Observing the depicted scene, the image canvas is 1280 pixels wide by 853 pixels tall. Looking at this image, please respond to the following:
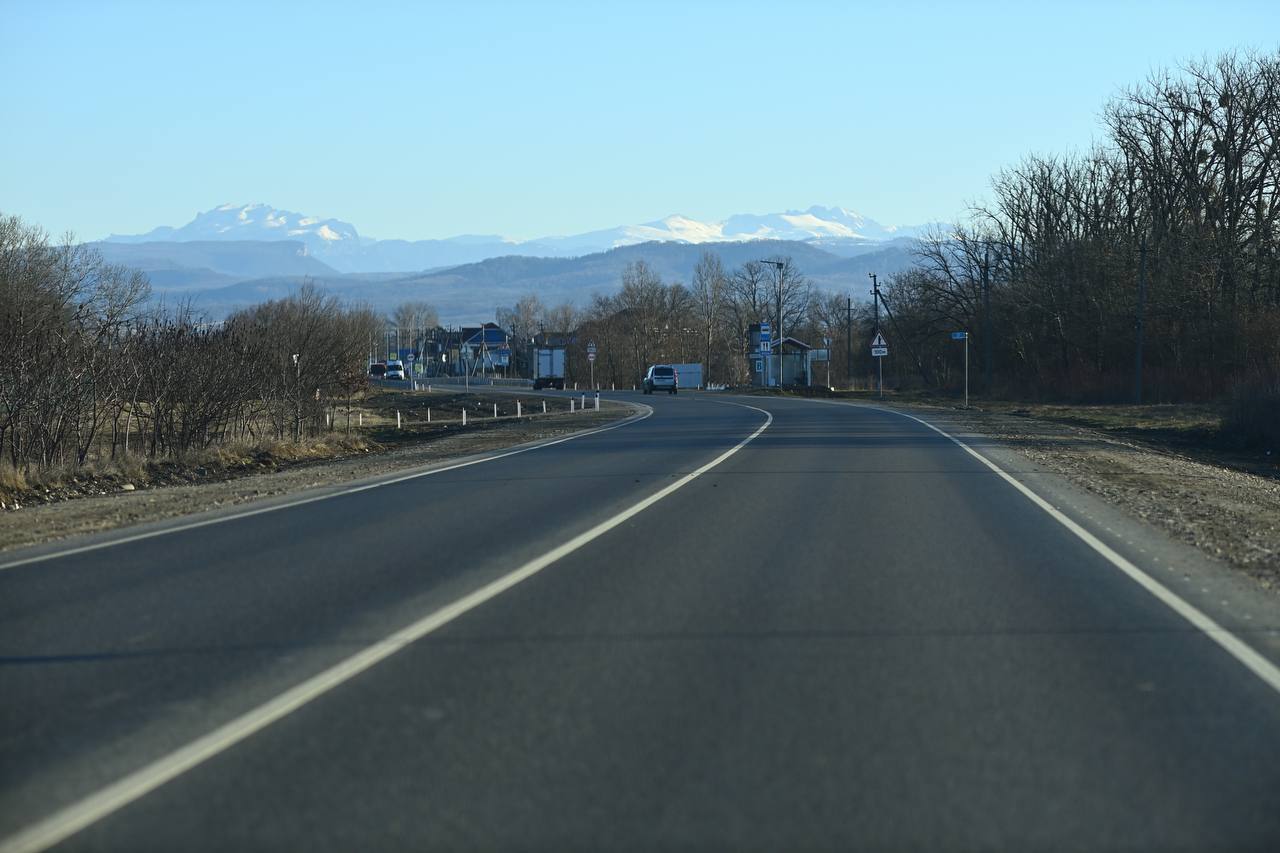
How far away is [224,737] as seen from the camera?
5.64 metres

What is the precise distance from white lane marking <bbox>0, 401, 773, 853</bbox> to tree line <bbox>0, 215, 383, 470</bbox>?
49.0 feet

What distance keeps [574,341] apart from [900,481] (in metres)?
117

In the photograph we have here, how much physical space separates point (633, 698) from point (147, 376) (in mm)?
21699

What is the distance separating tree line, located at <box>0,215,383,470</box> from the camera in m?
21.7

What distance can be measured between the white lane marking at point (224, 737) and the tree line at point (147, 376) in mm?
14936

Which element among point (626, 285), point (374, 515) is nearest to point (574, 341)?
point (626, 285)

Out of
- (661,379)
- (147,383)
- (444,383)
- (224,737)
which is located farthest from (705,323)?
(224,737)

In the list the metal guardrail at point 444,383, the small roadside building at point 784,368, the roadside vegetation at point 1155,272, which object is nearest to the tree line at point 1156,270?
the roadside vegetation at point 1155,272

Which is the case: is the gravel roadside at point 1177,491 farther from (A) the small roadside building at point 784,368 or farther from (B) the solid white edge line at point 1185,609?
(A) the small roadside building at point 784,368

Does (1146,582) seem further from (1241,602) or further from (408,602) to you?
(408,602)

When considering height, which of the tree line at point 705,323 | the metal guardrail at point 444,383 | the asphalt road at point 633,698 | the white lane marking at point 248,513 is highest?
the tree line at point 705,323

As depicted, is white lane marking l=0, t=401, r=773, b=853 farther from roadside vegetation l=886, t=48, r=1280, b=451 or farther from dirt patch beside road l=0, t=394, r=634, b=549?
roadside vegetation l=886, t=48, r=1280, b=451

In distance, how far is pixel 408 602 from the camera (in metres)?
8.80

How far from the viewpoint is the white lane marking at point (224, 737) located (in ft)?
15.0
